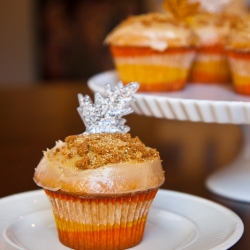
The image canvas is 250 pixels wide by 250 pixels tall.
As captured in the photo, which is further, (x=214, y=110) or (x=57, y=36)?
(x=57, y=36)

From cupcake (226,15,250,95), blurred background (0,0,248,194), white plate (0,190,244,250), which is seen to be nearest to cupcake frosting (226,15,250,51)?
cupcake (226,15,250,95)

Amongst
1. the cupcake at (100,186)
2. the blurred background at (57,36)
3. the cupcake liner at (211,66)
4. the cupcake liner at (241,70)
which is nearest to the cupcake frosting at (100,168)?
the cupcake at (100,186)

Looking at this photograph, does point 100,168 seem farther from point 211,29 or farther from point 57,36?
point 57,36

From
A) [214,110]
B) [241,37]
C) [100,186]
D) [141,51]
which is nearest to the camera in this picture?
[100,186]

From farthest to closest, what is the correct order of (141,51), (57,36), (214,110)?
(57,36) → (141,51) → (214,110)

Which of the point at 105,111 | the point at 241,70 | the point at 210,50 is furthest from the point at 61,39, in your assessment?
the point at 105,111


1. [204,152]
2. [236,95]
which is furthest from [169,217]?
[204,152]

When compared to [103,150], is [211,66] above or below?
below

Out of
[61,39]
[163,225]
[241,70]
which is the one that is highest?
[241,70]
